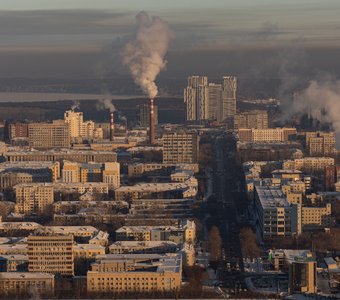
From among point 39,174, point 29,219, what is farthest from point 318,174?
point 29,219

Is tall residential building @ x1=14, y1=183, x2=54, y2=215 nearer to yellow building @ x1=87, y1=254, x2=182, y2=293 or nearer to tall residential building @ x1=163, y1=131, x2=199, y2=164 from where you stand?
tall residential building @ x1=163, y1=131, x2=199, y2=164

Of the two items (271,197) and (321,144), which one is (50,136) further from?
(271,197)

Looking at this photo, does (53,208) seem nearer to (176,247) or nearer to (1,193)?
(1,193)

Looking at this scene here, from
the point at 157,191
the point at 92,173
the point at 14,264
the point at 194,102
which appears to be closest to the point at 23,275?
the point at 14,264

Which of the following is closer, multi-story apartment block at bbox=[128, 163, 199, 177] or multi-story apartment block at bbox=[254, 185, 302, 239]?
multi-story apartment block at bbox=[254, 185, 302, 239]

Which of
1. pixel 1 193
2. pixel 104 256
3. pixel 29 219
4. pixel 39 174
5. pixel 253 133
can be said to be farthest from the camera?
pixel 253 133

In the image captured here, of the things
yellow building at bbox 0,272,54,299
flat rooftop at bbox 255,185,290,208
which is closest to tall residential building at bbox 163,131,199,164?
flat rooftop at bbox 255,185,290,208
